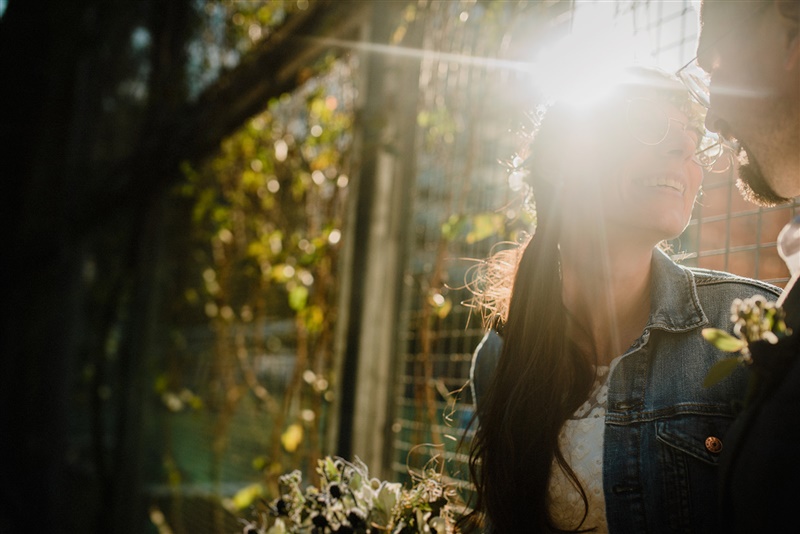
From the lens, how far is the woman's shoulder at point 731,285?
1.11 meters

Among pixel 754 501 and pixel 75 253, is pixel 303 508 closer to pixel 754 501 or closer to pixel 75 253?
pixel 754 501

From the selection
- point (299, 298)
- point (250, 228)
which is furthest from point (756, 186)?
point (250, 228)

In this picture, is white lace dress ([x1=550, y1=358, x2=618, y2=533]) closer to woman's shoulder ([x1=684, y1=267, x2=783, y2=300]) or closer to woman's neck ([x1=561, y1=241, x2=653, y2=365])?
woman's neck ([x1=561, y1=241, x2=653, y2=365])

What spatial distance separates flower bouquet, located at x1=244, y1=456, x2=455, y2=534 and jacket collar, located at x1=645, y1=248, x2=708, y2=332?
50cm

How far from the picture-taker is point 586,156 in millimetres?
1295

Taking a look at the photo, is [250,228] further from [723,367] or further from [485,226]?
[723,367]

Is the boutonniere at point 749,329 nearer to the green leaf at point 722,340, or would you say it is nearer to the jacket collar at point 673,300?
the green leaf at point 722,340

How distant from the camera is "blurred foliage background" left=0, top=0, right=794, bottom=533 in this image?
6.84 feet

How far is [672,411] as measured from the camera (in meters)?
1.08

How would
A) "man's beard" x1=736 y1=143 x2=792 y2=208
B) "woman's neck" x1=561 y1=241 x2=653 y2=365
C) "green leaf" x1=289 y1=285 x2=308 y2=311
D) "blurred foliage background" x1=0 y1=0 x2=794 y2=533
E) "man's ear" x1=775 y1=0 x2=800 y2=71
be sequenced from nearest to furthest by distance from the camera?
"man's ear" x1=775 y1=0 x2=800 y2=71 → "man's beard" x1=736 y1=143 x2=792 y2=208 → "woman's neck" x1=561 y1=241 x2=653 y2=365 → "blurred foliage background" x1=0 y1=0 x2=794 y2=533 → "green leaf" x1=289 y1=285 x2=308 y2=311

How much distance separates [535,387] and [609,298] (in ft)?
0.81

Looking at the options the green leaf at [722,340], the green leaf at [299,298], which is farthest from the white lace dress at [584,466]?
the green leaf at [299,298]

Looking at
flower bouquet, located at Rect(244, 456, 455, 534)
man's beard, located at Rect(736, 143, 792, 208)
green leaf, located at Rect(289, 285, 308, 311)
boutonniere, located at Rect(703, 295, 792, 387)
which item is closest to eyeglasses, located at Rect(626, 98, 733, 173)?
man's beard, located at Rect(736, 143, 792, 208)

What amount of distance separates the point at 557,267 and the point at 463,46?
42.9 inches
